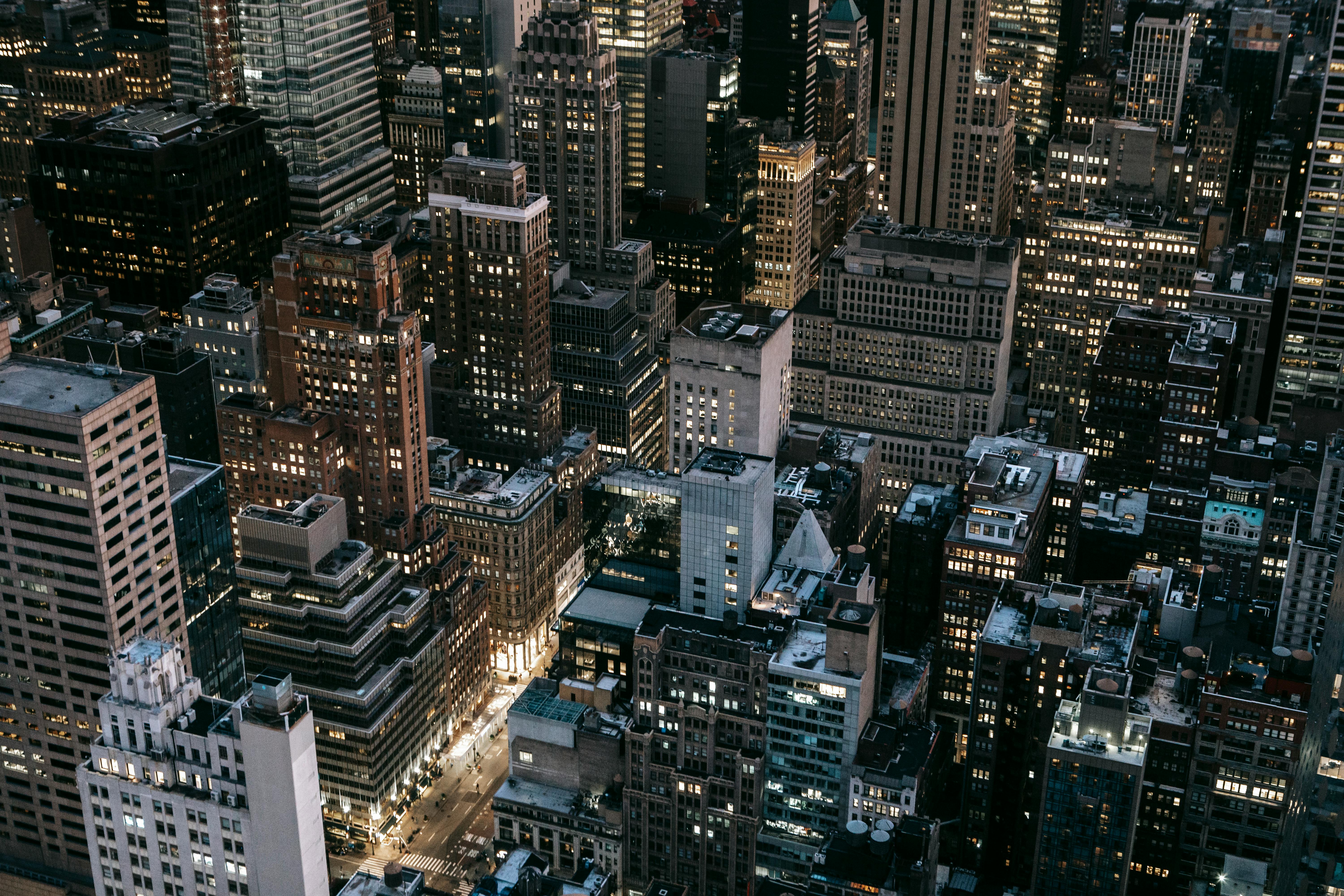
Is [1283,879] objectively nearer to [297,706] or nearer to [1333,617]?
[1333,617]

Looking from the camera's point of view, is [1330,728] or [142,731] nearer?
[1330,728]

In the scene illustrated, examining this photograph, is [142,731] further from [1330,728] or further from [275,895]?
[1330,728]

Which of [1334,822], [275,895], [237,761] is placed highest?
[1334,822]

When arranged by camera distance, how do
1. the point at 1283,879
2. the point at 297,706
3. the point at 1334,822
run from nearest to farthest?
the point at 1334,822
the point at 1283,879
the point at 297,706

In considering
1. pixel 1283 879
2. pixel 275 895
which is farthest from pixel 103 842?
pixel 1283 879

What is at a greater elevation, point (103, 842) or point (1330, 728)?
point (1330, 728)

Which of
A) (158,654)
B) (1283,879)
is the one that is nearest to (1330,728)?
(1283,879)

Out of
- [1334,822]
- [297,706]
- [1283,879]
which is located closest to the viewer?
[1334,822]
